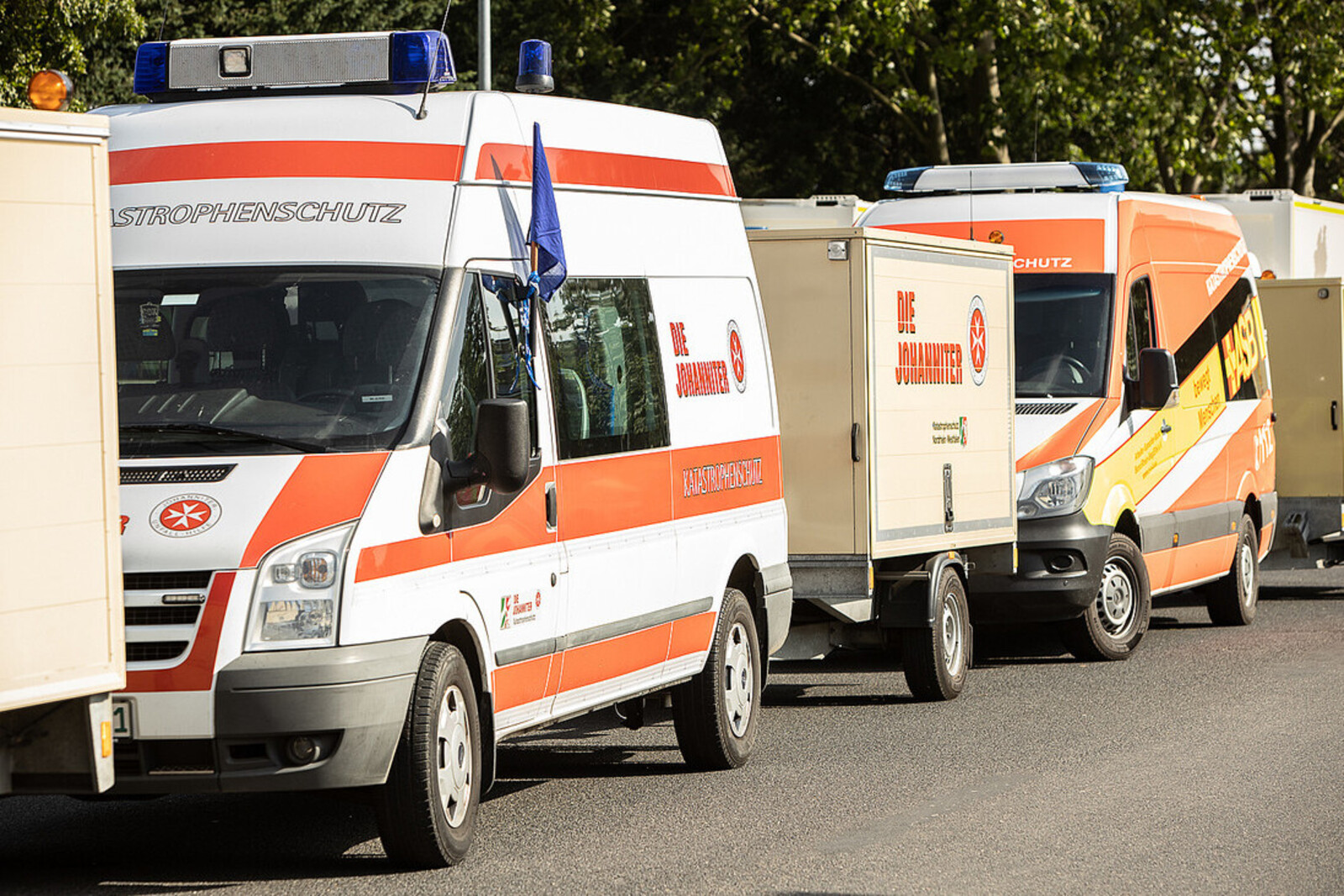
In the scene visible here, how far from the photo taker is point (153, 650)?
22.0 ft

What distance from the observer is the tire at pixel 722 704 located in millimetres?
9414

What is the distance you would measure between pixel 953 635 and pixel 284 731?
19.8ft

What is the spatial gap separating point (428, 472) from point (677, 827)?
74.2 inches

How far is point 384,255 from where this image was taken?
24.9ft

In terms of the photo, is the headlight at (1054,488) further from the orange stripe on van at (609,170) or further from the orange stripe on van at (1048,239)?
the orange stripe on van at (609,170)

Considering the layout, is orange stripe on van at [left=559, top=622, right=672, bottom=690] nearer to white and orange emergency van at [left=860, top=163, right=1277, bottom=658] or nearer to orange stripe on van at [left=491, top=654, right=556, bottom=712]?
orange stripe on van at [left=491, top=654, right=556, bottom=712]

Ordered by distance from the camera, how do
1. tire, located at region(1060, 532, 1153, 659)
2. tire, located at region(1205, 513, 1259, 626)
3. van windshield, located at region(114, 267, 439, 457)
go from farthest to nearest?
tire, located at region(1205, 513, 1259, 626), tire, located at region(1060, 532, 1153, 659), van windshield, located at region(114, 267, 439, 457)

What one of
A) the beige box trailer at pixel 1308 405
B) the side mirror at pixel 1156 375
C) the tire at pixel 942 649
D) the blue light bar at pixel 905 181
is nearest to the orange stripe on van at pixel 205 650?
the tire at pixel 942 649

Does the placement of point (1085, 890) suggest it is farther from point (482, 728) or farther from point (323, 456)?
point (323, 456)

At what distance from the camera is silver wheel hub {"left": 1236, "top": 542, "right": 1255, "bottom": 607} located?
51.6 feet

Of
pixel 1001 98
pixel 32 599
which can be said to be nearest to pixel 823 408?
pixel 32 599

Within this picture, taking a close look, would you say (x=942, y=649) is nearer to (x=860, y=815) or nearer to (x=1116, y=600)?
(x=1116, y=600)

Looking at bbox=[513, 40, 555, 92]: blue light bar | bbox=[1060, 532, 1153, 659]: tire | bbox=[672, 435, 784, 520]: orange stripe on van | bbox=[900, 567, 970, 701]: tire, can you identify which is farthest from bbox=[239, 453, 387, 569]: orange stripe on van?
bbox=[1060, 532, 1153, 659]: tire

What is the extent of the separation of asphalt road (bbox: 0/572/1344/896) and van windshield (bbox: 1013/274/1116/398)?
2272mm
